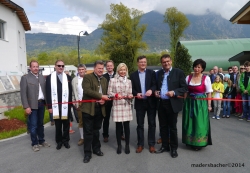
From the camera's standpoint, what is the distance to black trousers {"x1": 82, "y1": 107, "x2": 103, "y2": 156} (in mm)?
4746

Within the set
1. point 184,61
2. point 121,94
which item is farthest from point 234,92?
point 121,94

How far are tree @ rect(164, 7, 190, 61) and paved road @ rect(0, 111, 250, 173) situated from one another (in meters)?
42.6

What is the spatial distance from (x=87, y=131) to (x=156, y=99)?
169 centimetres

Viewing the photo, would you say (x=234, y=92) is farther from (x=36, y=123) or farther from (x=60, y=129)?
(x=36, y=123)

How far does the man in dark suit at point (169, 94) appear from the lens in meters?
4.77

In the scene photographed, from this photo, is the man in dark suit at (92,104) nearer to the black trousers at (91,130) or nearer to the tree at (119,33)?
the black trousers at (91,130)

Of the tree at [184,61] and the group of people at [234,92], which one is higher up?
the tree at [184,61]

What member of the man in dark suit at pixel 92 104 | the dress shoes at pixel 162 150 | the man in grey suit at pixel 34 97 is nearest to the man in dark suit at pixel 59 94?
the man in grey suit at pixel 34 97

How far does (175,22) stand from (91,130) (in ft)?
152

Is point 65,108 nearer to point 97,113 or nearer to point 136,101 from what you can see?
point 97,113

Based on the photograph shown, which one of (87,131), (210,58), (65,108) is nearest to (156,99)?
(87,131)

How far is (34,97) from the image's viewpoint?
17.2ft

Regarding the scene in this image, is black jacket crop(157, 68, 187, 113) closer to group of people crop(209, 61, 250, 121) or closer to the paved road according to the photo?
the paved road

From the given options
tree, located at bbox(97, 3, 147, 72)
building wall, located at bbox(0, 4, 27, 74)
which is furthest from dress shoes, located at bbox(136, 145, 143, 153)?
tree, located at bbox(97, 3, 147, 72)
